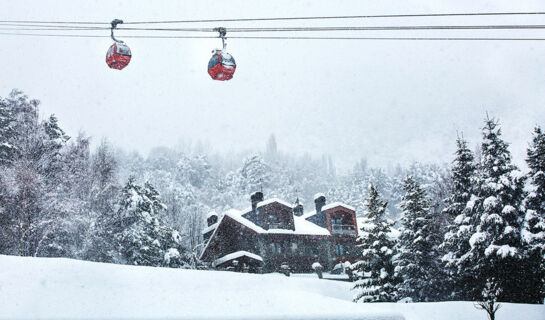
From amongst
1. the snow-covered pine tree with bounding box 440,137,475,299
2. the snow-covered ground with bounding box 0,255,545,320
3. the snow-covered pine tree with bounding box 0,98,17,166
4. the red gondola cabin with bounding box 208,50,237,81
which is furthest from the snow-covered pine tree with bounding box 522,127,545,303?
the snow-covered pine tree with bounding box 0,98,17,166

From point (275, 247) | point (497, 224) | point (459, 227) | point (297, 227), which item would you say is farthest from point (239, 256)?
point (497, 224)

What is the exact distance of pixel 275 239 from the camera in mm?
36625

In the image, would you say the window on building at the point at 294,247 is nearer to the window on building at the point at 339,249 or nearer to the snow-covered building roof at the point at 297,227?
the snow-covered building roof at the point at 297,227

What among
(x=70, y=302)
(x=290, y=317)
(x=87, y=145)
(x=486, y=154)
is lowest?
(x=290, y=317)

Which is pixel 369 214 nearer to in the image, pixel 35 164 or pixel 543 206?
pixel 543 206

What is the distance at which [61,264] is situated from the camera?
32.4 ft

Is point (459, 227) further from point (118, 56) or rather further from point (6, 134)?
point (6, 134)

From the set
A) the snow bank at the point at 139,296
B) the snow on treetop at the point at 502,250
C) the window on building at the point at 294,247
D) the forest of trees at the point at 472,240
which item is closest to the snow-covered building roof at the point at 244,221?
the window on building at the point at 294,247

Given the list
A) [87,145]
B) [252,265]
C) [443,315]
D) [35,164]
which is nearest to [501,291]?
[443,315]

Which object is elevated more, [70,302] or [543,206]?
[543,206]

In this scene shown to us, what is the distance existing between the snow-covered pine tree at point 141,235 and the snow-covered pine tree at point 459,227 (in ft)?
63.7

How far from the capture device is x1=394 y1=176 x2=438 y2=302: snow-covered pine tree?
79.4 feet

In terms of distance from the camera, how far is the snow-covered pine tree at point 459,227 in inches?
901

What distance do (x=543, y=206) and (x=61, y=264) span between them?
80.9 feet
